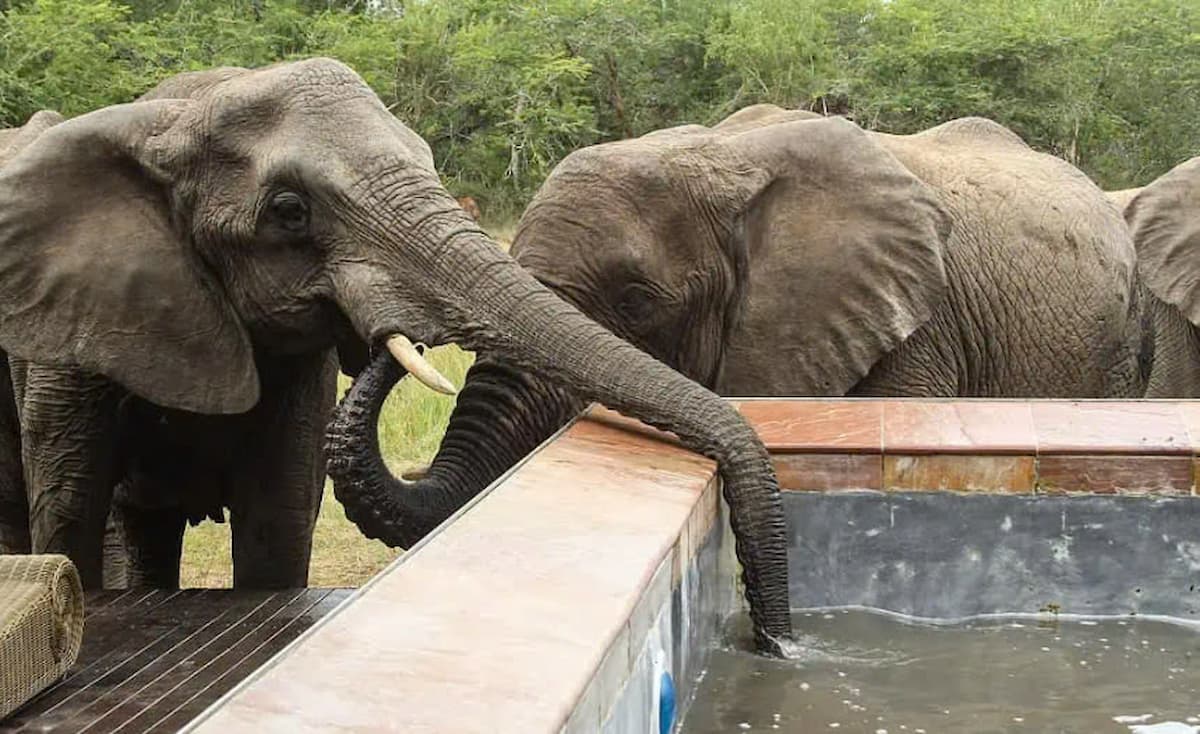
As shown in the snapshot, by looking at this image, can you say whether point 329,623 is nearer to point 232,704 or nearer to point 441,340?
point 232,704

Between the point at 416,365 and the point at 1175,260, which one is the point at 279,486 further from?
the point at 1175,260

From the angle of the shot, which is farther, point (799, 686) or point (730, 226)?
point (730, 226)

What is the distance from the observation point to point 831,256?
5.19 metres

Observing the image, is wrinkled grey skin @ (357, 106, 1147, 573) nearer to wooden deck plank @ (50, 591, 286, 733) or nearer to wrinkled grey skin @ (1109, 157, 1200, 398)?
wooden deck plank @ (50, 591, 286, 733)

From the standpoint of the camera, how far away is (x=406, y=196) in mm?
3977

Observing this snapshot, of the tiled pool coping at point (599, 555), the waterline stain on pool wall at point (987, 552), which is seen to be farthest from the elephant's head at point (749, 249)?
the waterline stain on pool wall at point (987, 552)

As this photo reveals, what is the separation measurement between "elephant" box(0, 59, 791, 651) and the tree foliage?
1382cm

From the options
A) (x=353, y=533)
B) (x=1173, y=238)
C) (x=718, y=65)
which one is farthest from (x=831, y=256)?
(x=718, y=65)

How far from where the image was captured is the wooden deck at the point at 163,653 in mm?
3316

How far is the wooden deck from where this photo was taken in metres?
3.32

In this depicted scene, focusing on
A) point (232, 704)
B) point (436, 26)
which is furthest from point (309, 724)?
point (436, 26)

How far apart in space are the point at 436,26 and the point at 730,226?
16652 millimetres

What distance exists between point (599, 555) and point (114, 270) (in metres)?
2.03

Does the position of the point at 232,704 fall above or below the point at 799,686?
above
